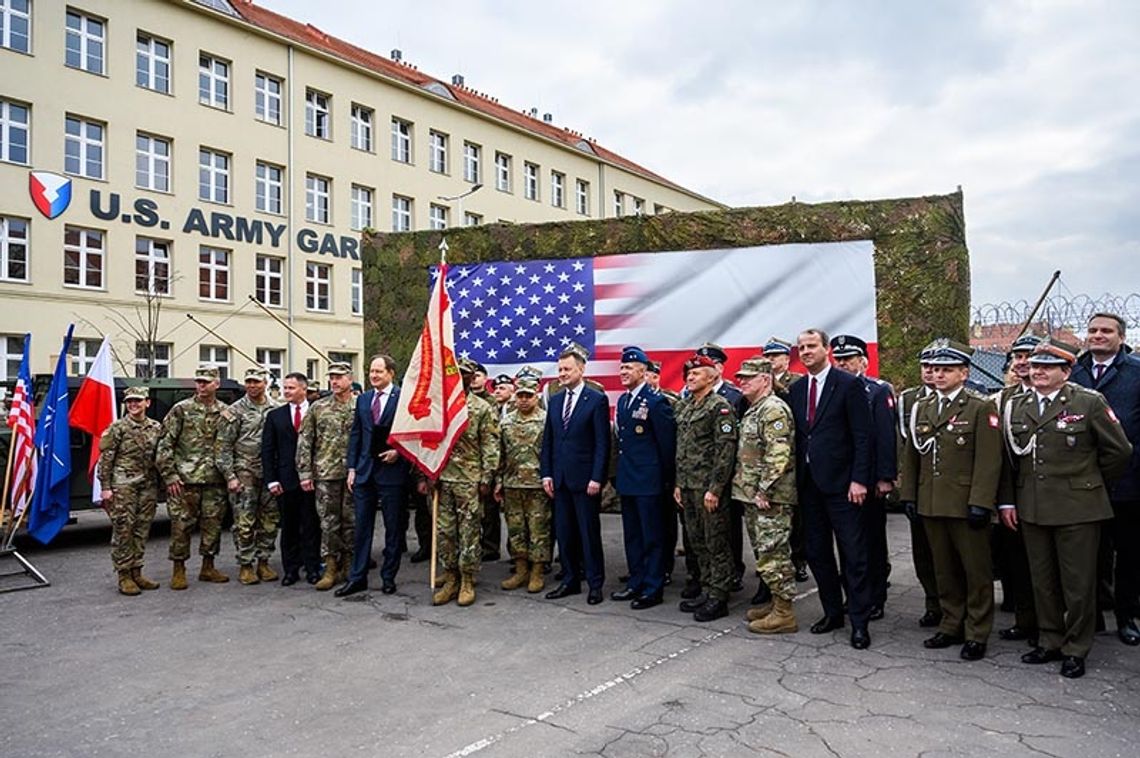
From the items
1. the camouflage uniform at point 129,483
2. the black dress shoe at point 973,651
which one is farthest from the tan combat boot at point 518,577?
the black dress shoe at point 973,651

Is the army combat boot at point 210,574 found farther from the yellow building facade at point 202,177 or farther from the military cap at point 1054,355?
the yellow building facade at point 202,177

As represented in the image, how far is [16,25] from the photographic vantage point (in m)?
20.8

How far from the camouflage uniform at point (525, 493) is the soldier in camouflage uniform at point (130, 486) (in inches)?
113

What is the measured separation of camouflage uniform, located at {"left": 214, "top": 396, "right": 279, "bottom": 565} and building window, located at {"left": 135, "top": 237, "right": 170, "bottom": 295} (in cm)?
1792

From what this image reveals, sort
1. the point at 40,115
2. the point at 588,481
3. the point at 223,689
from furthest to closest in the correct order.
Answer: the point at 40,115, the point at 588,481, the point at 223,689

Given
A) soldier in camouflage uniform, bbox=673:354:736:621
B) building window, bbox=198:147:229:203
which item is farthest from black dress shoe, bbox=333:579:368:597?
building window, bbox=198:147:229:203

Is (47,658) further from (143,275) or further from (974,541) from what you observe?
(143,275)

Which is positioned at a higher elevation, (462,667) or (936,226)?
(936,226)

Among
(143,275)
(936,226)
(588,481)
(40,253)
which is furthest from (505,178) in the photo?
(588,481)

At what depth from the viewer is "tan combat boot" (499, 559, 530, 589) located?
6.72 m

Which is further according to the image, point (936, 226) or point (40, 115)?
point (40, 115)

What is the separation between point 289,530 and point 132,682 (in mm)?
2831

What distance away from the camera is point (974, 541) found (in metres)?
4.81

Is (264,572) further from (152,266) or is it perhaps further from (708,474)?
(152,266)
